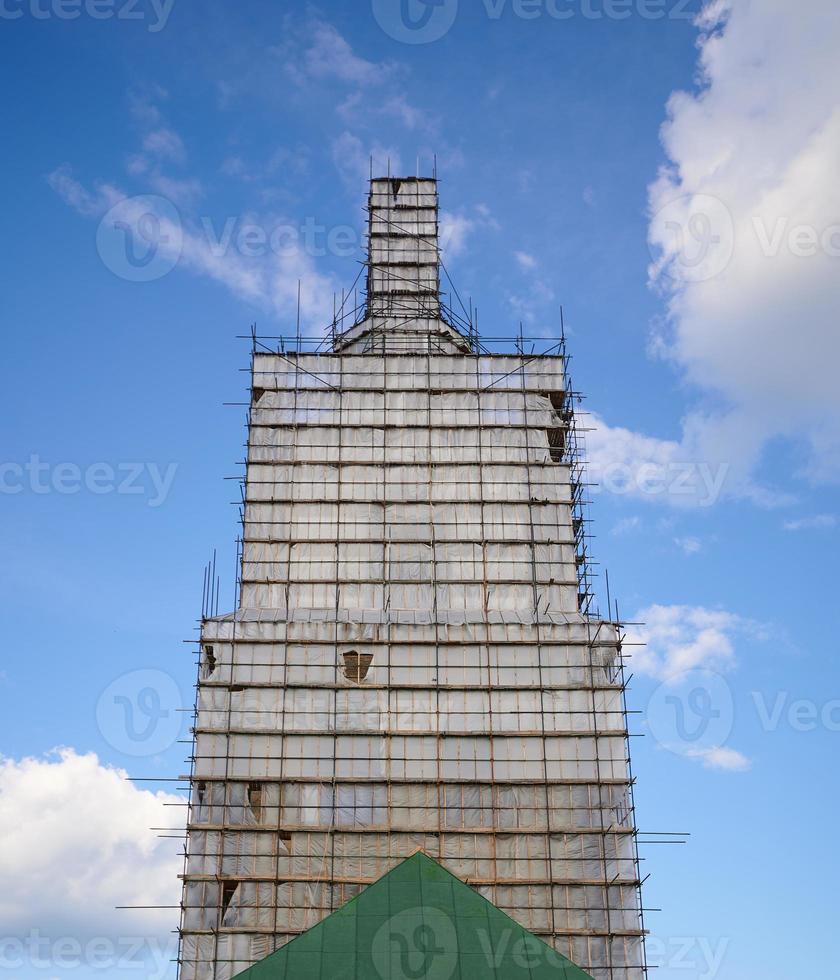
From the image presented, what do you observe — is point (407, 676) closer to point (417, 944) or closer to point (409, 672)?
point (409, 672)

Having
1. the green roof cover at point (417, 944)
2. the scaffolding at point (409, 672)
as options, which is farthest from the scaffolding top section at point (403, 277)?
the green roof cover at point (417, 944)

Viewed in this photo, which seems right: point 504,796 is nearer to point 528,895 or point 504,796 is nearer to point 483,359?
point 528,895

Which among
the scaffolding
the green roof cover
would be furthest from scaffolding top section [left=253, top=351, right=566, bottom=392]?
the green roof cover

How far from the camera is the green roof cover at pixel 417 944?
22219mm

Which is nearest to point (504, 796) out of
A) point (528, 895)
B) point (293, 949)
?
point (528, 895)

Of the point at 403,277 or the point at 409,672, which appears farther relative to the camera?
the point at 403,277

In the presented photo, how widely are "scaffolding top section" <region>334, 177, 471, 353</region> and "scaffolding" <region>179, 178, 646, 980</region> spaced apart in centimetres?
64

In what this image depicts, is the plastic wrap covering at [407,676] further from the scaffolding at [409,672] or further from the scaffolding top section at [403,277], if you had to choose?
the scaffolding top section at [403,277]

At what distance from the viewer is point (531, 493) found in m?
39.8

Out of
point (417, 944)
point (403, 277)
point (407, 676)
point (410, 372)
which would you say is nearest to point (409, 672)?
point (407, 676)

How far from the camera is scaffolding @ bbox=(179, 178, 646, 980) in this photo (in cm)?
3281

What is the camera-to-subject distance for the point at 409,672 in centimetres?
3588

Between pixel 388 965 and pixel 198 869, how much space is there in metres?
12.3

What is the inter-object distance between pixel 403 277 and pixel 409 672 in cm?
1768
